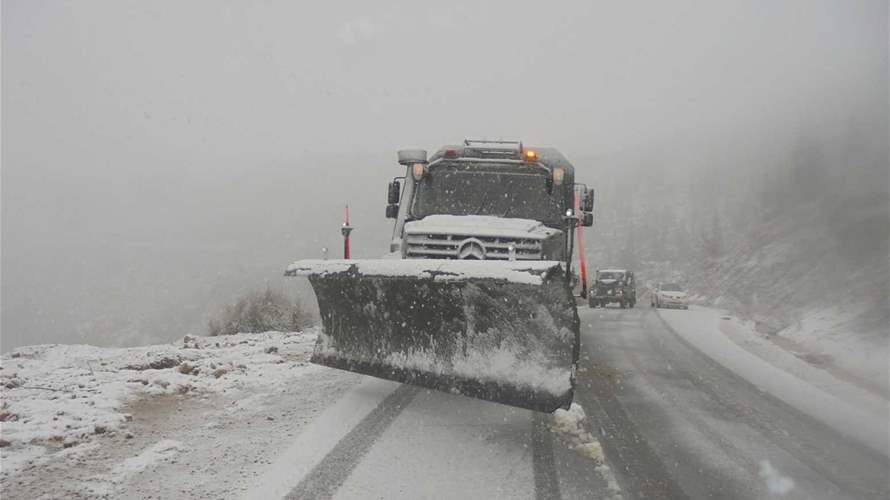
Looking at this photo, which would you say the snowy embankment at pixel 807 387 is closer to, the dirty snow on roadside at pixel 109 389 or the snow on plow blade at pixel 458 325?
the snow on plow blade at pixel 458 325

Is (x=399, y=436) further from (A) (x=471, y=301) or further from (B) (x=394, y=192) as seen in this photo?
(B) (x=394, y=192)

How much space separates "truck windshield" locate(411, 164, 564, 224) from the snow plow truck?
0.05 feet

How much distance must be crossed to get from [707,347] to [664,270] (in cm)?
4341

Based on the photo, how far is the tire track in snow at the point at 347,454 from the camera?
3.17 m

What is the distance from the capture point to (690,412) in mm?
5129

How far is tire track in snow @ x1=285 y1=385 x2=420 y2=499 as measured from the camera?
Result: 3.17 m

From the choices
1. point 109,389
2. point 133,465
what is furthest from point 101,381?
point 133,465

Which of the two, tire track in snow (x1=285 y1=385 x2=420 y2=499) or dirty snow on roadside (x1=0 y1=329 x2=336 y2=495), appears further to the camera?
dirty snow on roadside (x1=0 y1=329 x2=336 y2=495)

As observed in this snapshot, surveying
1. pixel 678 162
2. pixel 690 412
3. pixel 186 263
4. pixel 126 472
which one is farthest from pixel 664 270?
pixel 186 263

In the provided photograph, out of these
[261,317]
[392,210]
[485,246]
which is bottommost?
[261,317]

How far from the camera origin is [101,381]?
5477 millimetres

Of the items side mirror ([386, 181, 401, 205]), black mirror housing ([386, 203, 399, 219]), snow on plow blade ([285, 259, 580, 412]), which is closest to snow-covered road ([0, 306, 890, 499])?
snow on plow blade ([285, 259, 580, 412])

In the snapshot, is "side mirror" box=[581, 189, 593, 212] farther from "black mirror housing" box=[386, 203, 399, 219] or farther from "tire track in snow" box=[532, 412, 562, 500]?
"tire track in snow" box=[532, 412, 562, 500]

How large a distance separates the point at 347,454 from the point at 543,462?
1.32 metres
